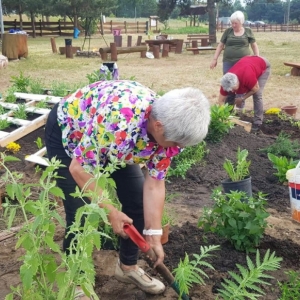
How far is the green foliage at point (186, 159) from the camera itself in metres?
4.81

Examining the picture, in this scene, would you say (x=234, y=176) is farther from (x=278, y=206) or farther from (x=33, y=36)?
(x=33, y=36)

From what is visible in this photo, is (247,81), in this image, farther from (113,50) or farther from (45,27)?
(45,27)

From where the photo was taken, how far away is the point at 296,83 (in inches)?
442

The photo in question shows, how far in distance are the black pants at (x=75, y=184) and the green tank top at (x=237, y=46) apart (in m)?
5.28

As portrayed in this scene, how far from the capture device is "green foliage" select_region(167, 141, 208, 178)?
481 cm

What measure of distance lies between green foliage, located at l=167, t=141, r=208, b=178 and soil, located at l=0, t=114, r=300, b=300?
0.07m

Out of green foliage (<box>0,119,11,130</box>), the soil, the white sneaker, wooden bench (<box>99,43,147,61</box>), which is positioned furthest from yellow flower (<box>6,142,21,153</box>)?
wooden bench (<box>99,43,147,61</box>)

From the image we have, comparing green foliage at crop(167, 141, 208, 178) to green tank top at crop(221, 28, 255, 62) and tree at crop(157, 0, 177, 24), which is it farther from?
tree at crop(157, 0, 177, 24)

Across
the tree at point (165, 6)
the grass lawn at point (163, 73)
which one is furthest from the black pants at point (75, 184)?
the tree at point (165, 6)

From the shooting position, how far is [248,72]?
6.28m

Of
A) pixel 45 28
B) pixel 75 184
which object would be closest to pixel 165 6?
pixel 45 28

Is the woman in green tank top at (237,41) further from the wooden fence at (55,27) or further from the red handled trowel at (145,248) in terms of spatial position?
the wooden fence at (55,27)

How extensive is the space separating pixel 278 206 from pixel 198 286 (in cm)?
162

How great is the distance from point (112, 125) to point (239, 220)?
1328mm
